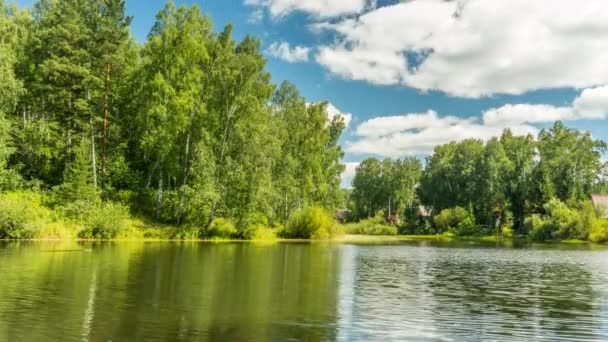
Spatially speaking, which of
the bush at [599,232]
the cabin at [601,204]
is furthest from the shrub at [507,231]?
the bush at [599,232]

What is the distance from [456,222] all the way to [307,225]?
56051mm

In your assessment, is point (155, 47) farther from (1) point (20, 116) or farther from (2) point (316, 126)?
(2) point (316, 126)

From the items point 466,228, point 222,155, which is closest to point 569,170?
point 466,228

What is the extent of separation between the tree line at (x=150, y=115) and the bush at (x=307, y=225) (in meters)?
3.96

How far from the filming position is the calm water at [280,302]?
12.1 metres

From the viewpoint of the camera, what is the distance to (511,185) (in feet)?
330

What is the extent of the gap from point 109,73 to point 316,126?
95.4 feet

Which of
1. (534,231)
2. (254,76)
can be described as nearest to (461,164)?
(534,231)

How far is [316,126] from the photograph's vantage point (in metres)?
73.2

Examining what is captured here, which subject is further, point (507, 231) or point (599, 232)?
point (507, 231)

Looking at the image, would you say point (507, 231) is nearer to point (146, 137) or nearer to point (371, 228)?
point (371, 228)

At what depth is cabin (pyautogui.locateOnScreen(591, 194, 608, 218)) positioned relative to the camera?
85.2m

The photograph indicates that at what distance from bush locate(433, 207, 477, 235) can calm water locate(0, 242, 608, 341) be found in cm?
7736

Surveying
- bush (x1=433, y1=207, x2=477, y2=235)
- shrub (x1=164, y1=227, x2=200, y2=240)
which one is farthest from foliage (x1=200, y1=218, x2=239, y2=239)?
bush (x1=433, y1=207, x2=477, y2=235)
